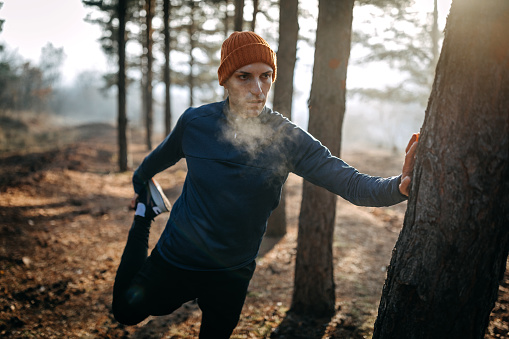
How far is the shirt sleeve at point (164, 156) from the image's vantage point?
8.33 ft

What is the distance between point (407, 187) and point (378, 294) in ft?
13.2

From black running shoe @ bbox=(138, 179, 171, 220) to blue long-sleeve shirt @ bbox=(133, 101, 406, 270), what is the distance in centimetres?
60

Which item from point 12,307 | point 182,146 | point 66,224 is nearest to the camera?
point 182,146

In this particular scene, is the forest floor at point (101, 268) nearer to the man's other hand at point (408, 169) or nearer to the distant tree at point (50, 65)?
the man's other hand at point (408, 169)

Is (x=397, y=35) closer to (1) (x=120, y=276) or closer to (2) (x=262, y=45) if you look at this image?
(2) (x=262, y=45)

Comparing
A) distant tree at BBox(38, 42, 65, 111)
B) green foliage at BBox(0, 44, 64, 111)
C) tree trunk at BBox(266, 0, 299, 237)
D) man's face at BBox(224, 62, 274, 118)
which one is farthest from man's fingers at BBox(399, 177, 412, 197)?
distant tree at BBox(38, 42, 65, 111)

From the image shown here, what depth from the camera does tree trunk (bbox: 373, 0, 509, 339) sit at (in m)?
1.51

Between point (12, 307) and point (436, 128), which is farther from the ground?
point (436, 128)

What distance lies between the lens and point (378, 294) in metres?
5.10

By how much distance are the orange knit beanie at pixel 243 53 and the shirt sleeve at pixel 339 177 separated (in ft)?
2.02

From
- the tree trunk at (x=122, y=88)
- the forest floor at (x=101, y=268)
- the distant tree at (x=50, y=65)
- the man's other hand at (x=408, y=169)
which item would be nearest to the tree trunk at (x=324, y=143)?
the forest floor at (x=101, y=268)

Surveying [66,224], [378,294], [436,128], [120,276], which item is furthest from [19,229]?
[436,128]

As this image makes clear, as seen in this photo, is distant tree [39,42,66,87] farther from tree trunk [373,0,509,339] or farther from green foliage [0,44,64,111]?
tree trunk [373,0,509,339]

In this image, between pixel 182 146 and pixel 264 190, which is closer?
pixel 264 190
